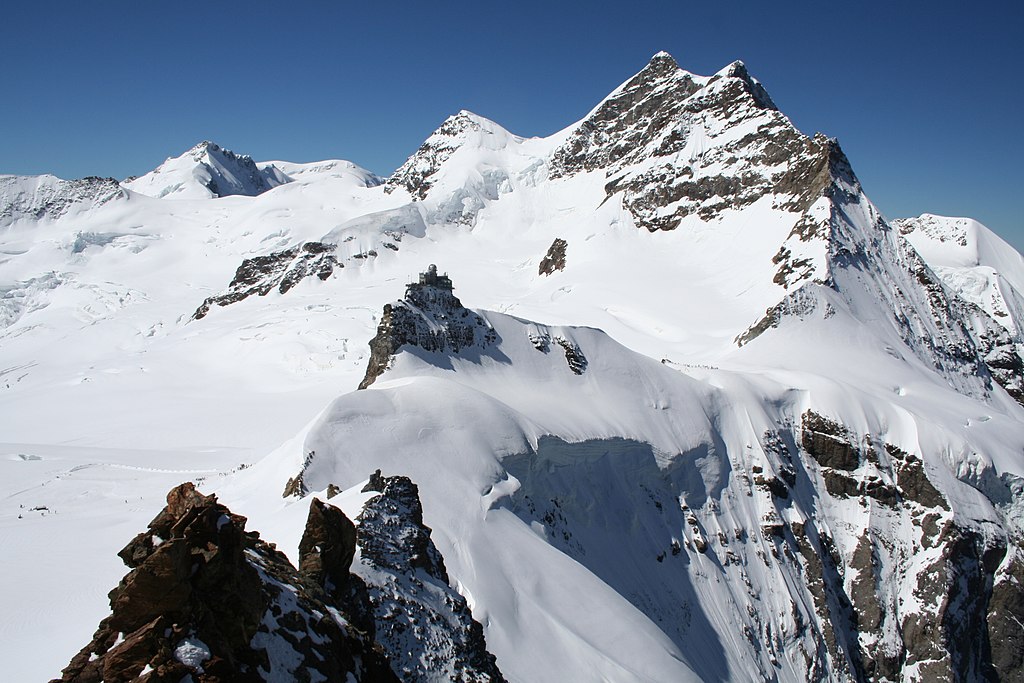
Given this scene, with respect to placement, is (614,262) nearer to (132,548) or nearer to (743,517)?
(743,517)

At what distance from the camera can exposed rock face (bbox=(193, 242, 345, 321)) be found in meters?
69.9

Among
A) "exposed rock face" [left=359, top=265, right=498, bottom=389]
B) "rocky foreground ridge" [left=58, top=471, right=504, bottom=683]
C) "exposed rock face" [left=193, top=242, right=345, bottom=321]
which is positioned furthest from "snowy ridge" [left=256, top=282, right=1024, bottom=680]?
"exposed rock face" [left=193, top=242, right=345, bottom=321]

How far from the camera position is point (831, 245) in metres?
52.9

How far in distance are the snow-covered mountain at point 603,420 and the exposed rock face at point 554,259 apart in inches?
43.5

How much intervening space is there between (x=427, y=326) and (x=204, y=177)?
12170 cm

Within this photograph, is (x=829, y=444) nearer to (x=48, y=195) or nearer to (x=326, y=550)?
(x=326, y=550)

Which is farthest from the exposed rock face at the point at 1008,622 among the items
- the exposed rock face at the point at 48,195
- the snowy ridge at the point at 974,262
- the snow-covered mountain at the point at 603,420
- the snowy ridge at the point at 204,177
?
the snowy ridge at the point at 204,177

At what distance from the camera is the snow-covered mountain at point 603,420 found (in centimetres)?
1847

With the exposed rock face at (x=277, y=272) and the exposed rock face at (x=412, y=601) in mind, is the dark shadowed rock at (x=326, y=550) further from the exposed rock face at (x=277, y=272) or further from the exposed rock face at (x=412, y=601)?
the exposed rock face at (x=277, y=272)

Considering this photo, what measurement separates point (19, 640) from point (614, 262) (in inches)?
2405

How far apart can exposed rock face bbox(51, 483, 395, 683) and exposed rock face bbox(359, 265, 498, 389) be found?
19028 millimetres

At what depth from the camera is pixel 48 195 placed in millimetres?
97688

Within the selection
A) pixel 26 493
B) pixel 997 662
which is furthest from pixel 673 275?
pixel 26 493

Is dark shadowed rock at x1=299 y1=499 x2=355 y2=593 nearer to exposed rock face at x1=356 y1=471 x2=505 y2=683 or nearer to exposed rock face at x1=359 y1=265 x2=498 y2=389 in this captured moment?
exposed rock face at x1=356 y1=471 x2=505 y2=683
